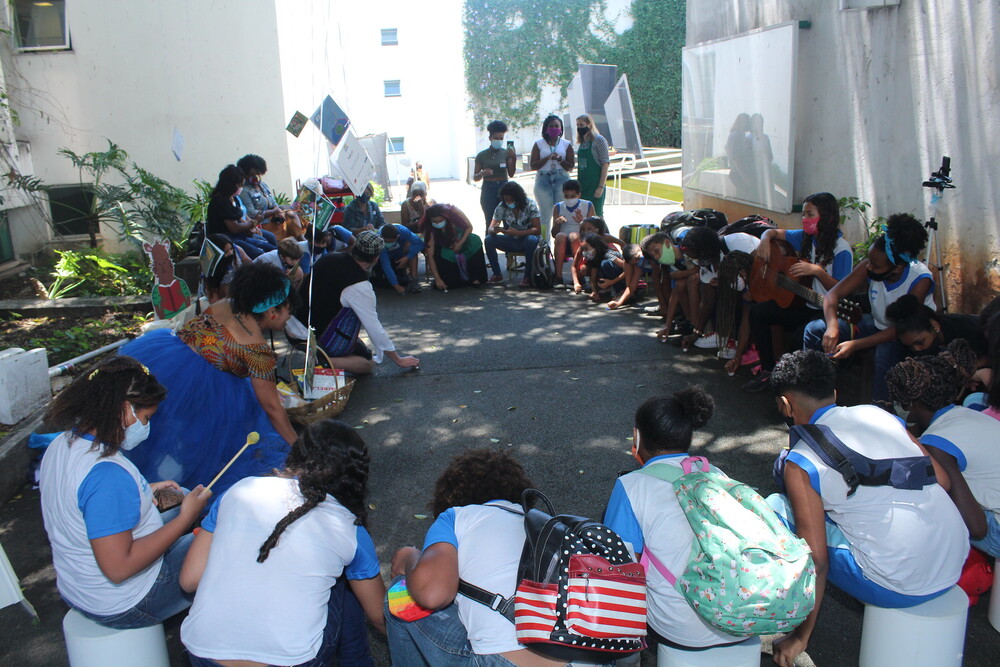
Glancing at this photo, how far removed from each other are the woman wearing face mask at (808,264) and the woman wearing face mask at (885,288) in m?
0.36

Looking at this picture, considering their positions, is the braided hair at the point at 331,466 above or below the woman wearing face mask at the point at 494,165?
below

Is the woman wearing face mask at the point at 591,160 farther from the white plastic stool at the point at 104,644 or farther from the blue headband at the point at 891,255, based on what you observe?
the white plastic stool at the point at 104,644

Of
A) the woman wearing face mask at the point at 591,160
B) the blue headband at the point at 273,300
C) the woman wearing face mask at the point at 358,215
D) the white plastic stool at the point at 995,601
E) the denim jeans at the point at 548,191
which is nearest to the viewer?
the white plastic stool at the point at 995,601

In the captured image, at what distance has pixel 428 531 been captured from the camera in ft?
8.05

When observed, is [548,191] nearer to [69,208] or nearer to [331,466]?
[69,208]

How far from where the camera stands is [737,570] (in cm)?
224

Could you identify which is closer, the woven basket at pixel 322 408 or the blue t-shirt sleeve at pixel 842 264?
the woven basket at pixel 322 408

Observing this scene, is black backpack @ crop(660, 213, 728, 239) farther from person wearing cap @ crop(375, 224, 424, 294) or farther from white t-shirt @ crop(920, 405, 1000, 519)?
white t-shirt @ crop(920, 405, 1000, 519)

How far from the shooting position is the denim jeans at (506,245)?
31.2ft

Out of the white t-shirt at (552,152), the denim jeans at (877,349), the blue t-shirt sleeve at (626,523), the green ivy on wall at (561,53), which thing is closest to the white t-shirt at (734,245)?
the denim jeans at (877,349)

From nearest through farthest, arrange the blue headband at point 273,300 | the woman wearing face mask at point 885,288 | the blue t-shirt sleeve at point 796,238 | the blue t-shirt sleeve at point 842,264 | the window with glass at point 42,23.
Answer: the blue headband at point 273,300 < the woman wearing face mask at point 885,288 < the blue t-shirt sleeve at point 842,264 < the blue t-shirt sleeve at point 796,238 < the window with glass at point 42,23

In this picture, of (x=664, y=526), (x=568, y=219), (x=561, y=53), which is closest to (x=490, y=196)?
(x=568, y=219)

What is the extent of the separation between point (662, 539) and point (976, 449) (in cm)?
143

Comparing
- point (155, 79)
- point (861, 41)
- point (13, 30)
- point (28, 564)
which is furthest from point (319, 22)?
point (28, 564)
